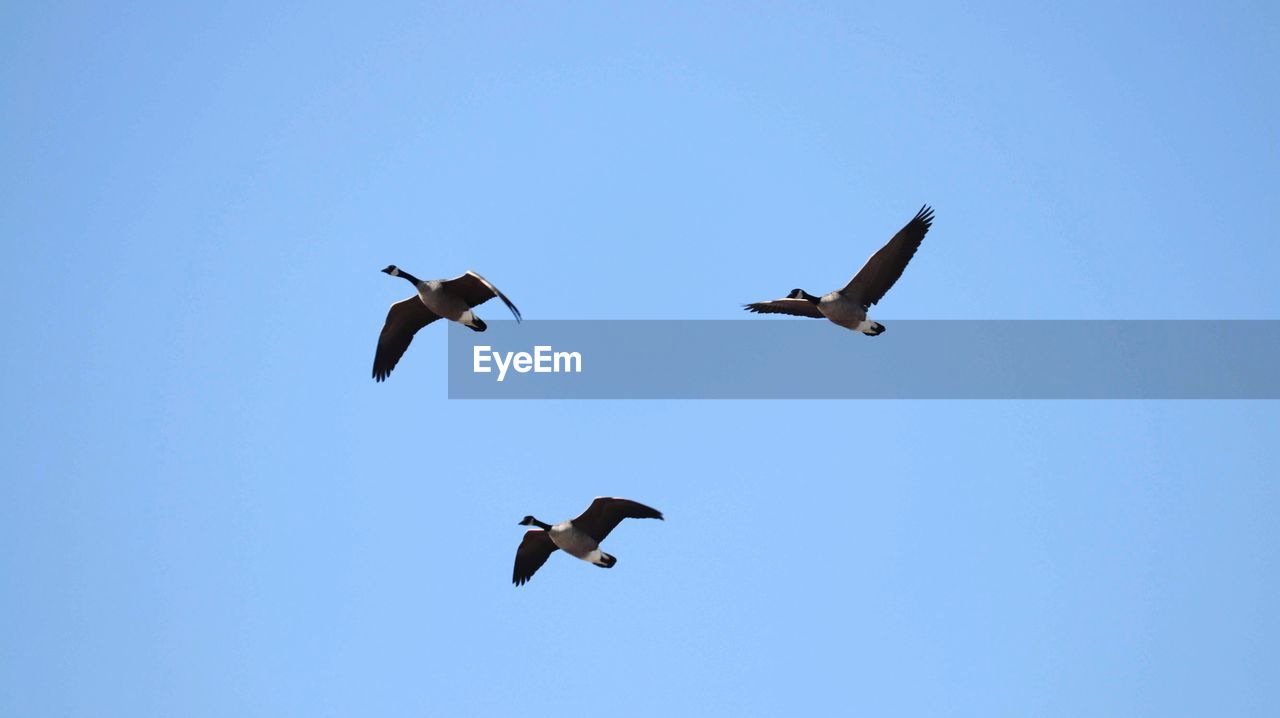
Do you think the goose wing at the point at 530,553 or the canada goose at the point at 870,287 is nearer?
the canada goose at the point at 870,287

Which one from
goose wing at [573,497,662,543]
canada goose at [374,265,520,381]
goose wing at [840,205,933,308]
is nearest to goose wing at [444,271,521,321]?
canada goose at [374,265,520,381]

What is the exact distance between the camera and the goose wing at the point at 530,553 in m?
22.9

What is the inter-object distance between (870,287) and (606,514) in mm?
4830

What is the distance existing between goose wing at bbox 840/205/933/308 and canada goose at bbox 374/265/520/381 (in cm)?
497

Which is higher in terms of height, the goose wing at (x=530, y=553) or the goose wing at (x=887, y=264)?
the goose wing at (x=887, y=264)

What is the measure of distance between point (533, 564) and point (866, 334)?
19.2ft

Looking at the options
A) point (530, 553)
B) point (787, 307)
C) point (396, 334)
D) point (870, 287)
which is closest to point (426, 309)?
point (396, 334)

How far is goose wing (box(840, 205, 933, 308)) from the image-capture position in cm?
2138

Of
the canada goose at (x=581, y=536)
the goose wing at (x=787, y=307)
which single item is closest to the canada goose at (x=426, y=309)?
the canada goose at (x=581, y=536)

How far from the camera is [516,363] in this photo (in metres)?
26.2

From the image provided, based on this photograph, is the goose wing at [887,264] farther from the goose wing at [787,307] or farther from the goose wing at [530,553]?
the goose wing at [530,553]

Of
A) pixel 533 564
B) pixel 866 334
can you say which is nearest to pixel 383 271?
pixel 533 564

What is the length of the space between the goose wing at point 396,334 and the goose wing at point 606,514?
3921 mm

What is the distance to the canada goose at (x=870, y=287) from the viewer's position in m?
21.4
